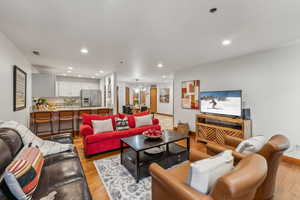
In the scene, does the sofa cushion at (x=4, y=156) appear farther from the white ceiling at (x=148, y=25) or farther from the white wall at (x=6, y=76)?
the white ceiling at (x=148, y=25)

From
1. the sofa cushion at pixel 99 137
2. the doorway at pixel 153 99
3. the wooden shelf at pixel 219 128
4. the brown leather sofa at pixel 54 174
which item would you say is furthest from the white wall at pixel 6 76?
the doorway at pixel 153 99

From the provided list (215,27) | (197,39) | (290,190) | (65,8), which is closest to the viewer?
(65,8)

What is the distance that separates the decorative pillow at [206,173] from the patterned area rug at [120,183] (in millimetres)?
1040

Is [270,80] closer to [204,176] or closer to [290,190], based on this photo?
[290,190]

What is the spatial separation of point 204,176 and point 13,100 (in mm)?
3637

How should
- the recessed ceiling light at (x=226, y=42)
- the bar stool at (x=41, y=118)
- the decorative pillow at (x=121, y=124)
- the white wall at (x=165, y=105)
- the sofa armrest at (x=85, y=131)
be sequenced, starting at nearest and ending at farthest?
1. the recessed ceiling light at (x=226, y=42)
2. the sofa armrest at (x=85, y=131)
3. the decorative pillow at (x=121, y=124)
4. the bar stool at (x=41, y=118)
5. the white wall at (x=165, y=105)

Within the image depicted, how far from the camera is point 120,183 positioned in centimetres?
202

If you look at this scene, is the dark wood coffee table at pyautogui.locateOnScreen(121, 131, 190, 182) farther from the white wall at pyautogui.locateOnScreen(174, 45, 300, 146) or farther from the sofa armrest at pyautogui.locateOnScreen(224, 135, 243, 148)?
the white wall at pyautogui.locateOnScreen(174, 45, 300, 146)

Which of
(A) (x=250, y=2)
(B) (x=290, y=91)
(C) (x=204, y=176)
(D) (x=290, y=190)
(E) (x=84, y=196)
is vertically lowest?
(D) (x=290, y=190)

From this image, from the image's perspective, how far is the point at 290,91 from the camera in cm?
271

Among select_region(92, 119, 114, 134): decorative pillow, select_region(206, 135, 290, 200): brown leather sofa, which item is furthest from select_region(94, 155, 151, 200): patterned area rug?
select_region(206, 135, 290, 200): brown leather sofa

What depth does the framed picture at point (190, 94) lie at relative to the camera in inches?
174

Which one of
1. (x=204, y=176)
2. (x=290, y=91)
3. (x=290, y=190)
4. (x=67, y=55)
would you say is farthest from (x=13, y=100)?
(x=290, y=91)

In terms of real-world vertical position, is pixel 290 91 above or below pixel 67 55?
below
